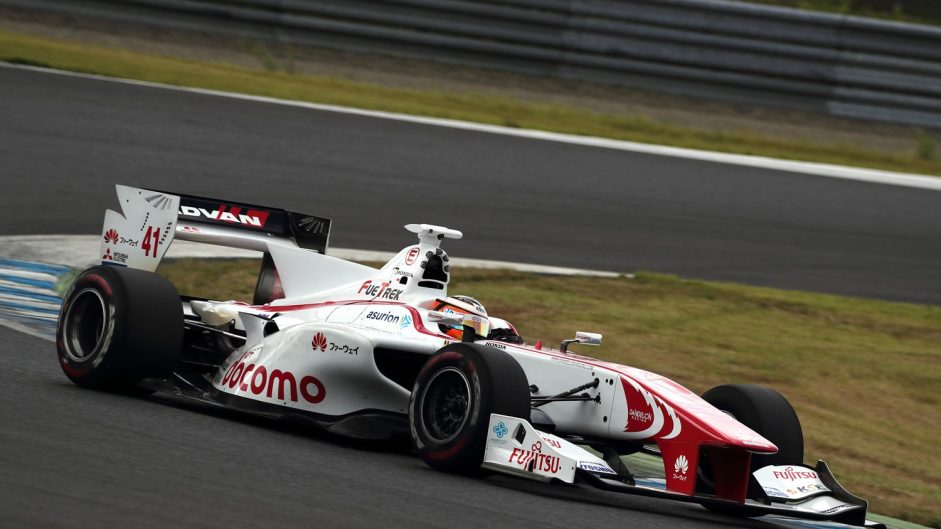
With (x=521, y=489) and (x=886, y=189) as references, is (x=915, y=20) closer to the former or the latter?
(x=886, y=189)

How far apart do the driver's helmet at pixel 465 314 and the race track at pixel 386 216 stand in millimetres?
648

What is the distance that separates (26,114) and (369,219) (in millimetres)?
3882

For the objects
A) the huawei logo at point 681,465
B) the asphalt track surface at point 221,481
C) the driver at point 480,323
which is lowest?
the asphalt track surface at point 221,481

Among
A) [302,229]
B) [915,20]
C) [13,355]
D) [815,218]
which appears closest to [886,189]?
[815,218]

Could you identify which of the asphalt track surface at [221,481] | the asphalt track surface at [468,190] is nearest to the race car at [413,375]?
the asphalt track surface at [221,481]

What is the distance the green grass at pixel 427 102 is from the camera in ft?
55.9

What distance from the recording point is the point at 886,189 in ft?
56.7

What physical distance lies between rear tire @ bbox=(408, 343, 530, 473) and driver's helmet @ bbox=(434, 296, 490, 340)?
0.41 metres

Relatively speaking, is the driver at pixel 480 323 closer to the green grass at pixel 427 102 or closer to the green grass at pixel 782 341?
the green grass at pixel 782 341

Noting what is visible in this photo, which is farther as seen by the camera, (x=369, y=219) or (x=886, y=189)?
(x=886, y=189)

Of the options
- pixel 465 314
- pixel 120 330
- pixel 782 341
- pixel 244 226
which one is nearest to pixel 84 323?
pixel 120 330

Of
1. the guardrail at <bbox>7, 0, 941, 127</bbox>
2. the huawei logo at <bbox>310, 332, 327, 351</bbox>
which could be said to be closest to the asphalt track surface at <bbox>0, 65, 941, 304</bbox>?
the guardrail at <bbox>7, 0, 941, 127</bbox>

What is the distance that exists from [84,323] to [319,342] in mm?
1340

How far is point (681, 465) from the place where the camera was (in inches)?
236
